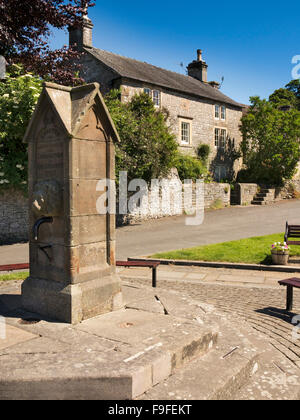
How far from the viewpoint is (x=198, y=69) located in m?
32.6

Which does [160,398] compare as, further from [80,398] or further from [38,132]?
[38,132]

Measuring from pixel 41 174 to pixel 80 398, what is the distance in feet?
9.75

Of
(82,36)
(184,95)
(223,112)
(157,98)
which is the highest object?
(82,36)

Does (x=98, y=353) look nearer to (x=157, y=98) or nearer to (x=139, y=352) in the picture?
(x=139, y=352)

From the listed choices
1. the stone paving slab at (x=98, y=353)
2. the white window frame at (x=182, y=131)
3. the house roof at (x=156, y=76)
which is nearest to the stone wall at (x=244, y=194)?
the white window frame at (x=182, y=131)

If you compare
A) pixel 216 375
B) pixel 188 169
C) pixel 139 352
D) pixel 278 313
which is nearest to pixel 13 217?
pixel 278 313

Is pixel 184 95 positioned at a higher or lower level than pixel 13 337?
higher

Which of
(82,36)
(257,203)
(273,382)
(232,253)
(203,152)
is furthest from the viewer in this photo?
(203,152)

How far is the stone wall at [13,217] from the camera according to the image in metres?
14.5

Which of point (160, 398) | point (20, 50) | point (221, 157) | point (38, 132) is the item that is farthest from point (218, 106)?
point (160, 398)

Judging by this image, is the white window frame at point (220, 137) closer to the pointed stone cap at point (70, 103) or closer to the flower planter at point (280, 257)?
the flower planter at point (280, 257)

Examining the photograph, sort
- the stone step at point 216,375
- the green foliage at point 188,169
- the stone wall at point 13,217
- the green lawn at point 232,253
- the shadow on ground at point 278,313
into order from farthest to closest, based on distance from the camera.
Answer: the green foliage at point 188,169, the stone wall at point 13,217, the green lawn at point 232,253, the shadow on ground at point 278,313, the stone step at point 216,375

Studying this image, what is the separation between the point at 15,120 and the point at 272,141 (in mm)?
20100

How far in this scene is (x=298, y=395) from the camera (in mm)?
3838
